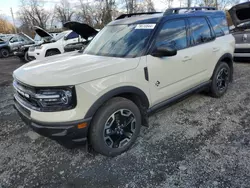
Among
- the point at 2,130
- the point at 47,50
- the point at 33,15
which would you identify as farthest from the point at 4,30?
the point at 2,130

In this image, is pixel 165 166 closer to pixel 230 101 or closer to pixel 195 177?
pixel 195 177

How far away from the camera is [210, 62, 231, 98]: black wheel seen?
4.04 metres

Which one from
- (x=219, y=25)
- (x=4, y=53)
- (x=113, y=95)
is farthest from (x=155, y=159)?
(x=4, y=53)

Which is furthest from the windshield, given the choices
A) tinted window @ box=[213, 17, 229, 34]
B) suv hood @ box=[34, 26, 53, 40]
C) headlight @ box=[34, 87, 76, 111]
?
suv hood @ box=[34, 26, 53, 40]

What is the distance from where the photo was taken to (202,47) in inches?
139

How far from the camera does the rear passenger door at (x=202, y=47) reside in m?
3.41

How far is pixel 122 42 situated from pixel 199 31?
1578 millimetres

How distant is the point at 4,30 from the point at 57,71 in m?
61.7

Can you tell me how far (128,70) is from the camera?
2443 millimetres

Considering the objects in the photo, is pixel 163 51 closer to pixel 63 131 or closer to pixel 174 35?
pixel 174 35

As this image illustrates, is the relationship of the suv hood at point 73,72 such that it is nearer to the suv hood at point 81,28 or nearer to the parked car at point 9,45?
the suv hood at point 81,28

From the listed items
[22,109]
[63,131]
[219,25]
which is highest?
[219,25]

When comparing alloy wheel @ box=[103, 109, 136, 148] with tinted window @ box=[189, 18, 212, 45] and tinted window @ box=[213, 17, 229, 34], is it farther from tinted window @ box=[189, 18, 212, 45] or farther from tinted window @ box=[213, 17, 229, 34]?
tinted window @ box=[213, 17, 229, 34]

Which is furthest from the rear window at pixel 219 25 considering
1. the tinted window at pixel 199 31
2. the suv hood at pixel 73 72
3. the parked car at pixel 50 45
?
the parked car at pixel 50 45
